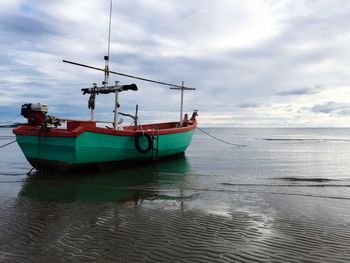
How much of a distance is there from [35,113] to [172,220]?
27.1 ft

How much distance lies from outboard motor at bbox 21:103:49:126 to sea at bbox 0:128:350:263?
2022 mm

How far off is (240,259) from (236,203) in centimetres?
409

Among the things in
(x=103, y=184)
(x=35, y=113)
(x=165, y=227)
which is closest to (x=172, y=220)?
(x=165, y=227)

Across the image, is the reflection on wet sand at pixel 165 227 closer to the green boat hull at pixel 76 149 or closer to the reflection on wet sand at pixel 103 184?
the reflection on wet sand at pixel 103 184

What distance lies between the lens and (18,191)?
1051cm

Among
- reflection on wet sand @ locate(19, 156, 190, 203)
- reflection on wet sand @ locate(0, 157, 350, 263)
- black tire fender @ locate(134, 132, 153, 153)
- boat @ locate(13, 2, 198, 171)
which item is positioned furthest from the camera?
black tire fender @ locate(134, 132, 153, 153)

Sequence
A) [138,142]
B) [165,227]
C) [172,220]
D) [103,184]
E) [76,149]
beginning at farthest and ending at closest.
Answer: [138,142], [76,149], [103,184], [172,220], [165,227]

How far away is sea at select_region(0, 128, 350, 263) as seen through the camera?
5.14 meters

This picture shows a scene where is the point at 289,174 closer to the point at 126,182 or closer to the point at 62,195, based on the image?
the point at 126,182

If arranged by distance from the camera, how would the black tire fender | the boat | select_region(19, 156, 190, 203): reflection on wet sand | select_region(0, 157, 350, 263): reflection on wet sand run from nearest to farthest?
select_region(0, 157, 350, 263): reflection on wet sand
select_region(19, 156, 190, 203): reflection on wet sand
the boat
the black tire fender

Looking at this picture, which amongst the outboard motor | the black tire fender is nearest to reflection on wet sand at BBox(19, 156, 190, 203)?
the black tire fender

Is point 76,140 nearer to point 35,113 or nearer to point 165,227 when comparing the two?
point 35,113

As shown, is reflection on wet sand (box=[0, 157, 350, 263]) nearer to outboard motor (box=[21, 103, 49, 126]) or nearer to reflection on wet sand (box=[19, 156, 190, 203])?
reflection on wet sand (box=[19, 156, 190, 203])

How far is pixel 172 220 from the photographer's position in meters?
7.09
